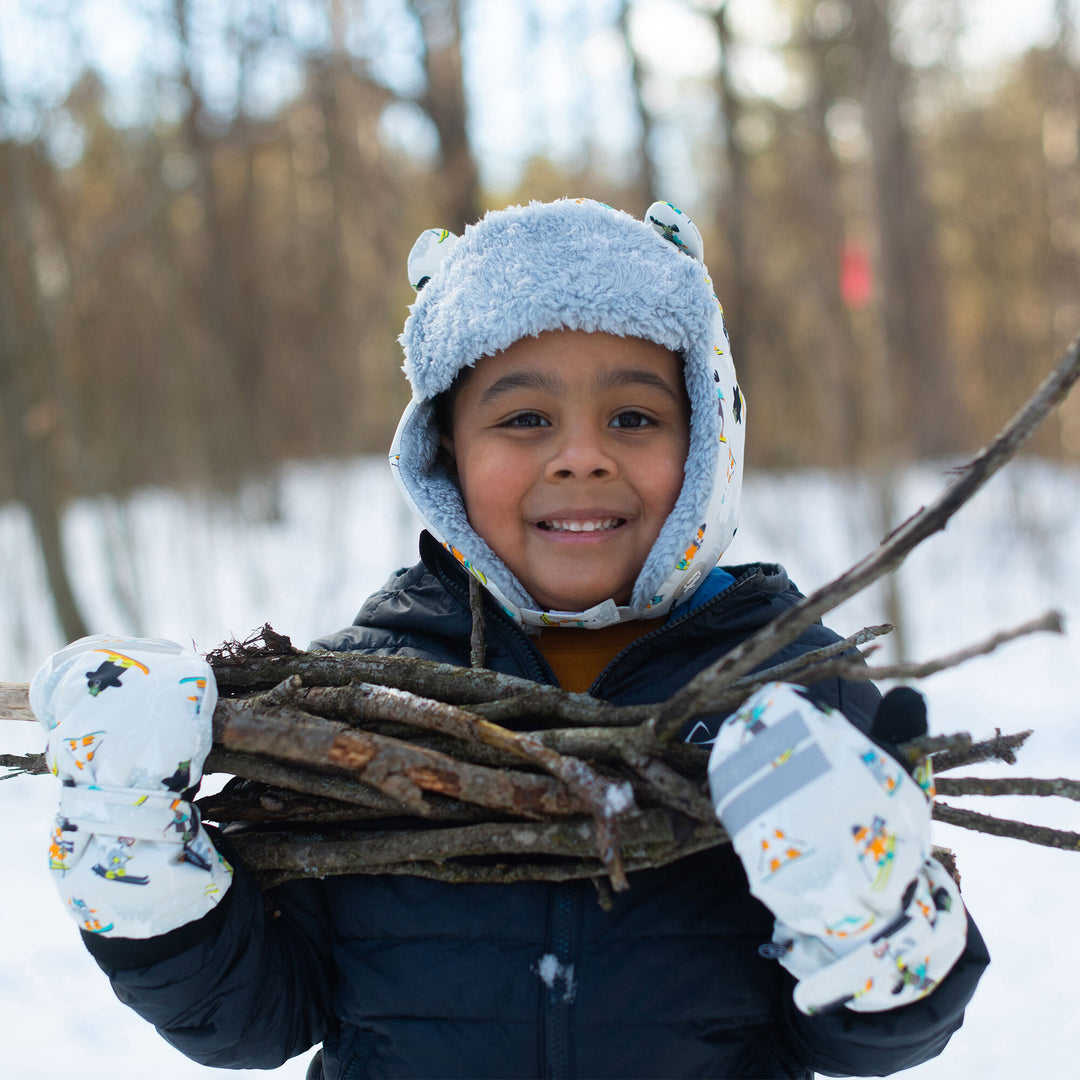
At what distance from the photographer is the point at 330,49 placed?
8172 millimetres

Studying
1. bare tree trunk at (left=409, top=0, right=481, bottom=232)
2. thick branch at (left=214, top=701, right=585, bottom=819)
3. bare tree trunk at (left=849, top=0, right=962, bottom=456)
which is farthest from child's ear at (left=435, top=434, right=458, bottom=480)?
bare tree trunk at (left=849, top=0, right=962, bottom=456)

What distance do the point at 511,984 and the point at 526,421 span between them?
83 cm

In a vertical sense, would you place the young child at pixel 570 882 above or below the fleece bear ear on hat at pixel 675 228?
below

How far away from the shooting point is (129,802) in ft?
3.91

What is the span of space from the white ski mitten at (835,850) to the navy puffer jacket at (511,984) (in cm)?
12

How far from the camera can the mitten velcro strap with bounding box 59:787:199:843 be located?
1.19 metres

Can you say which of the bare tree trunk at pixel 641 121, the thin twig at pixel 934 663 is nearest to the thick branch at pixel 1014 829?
the thin twig at pixel 934 663

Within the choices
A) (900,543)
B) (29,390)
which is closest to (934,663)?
(900,543)

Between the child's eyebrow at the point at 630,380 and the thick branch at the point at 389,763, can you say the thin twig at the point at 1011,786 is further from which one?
the child's eyebrow at the point at 630,380

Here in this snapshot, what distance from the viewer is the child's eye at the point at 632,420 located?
1.54 m

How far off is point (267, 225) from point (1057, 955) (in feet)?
40.7

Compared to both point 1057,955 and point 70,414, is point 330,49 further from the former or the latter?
point 1057,955

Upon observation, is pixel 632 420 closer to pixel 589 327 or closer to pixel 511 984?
pixel 589 327

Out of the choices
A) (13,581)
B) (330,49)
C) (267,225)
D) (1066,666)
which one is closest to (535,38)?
(330,49)
